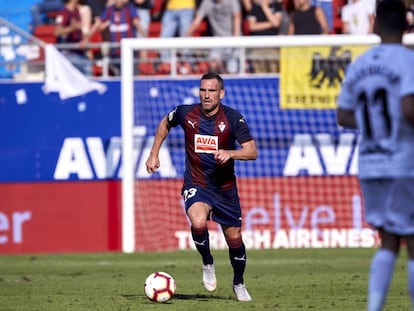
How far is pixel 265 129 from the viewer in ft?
62.4

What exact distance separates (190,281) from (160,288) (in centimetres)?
276

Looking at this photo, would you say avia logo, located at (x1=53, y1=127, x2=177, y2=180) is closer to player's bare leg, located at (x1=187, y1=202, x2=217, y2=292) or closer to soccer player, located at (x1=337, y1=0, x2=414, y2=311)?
player's bare leg, located at (x1=187, y1=202, x2=217, y2=292)

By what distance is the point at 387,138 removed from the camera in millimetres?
7484

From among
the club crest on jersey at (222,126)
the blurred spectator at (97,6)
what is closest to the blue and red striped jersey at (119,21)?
the blurred spectator at (97,6)

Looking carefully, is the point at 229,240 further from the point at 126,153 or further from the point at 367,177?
the point at 126,153

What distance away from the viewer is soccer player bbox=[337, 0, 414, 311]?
7.38m

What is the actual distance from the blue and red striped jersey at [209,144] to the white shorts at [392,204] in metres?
3.70

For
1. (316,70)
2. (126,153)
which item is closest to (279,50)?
(316,70)

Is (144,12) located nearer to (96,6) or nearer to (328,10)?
(96,6)

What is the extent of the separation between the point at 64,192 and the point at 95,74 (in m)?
2.34

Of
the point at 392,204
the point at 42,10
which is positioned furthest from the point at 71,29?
the point at 392,204

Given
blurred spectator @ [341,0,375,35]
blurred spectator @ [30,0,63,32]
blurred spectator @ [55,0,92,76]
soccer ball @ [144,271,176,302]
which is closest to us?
soccer ball @ [144,271,176,302]

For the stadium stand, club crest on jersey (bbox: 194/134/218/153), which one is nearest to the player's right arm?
club crest on jersey (bbox: 194/134/218/153)

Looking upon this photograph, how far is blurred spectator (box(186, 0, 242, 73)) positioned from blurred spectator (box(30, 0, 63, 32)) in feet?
9.41
